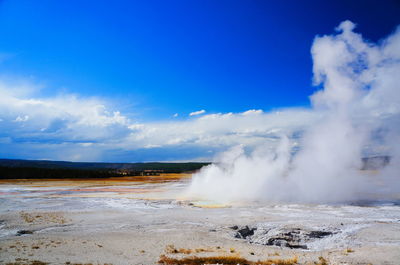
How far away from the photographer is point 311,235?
52.2 feet

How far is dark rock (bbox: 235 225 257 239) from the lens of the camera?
16.4m

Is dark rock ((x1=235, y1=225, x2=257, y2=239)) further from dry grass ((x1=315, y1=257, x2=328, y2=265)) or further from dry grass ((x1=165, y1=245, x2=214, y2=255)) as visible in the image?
dry grass ((x1=315, y1=257, x2=328, y2=265))

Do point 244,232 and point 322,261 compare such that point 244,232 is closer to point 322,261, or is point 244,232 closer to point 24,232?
point 322,261

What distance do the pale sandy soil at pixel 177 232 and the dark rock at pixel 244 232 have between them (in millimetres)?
518

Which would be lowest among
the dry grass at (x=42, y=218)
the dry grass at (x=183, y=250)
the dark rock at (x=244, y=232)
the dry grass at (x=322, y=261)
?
the dry grass at (x=42, y=218)

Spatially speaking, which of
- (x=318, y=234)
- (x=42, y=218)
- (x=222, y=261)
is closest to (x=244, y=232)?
(x=318, y=234)

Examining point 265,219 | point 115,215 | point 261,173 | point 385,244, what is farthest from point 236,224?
point 261,173

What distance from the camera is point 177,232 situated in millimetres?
16328

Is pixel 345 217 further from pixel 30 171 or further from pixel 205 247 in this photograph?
pixel 30 171

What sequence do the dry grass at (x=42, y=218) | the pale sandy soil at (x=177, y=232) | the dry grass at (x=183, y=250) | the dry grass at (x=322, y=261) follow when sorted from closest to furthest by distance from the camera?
the dry grass at (x=322, y=261), the pale sandy soil at (x=177, y=232), the dry grass at (x=183, y=250), the dry grass at (x=42, y=218)

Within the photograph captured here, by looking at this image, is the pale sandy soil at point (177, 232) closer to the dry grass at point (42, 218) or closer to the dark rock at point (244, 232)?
the dry grass at point (42, 218)

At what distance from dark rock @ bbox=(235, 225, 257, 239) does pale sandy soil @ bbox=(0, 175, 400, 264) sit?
0.52 metres

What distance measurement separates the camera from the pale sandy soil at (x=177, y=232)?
12102mm

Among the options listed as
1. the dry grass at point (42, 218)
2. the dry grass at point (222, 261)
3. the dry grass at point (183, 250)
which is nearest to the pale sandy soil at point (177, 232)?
the dry grass at point (42, 218)
